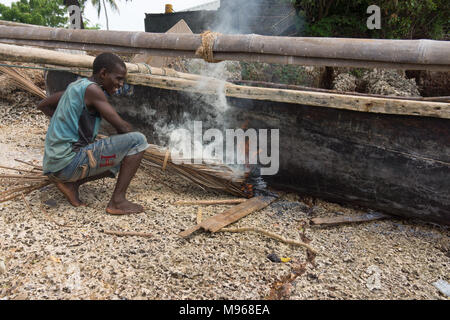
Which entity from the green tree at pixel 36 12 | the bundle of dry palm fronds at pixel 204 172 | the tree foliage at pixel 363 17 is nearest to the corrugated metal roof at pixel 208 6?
the tree foliage at pixel 363 17

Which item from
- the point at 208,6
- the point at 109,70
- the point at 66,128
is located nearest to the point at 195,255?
the point at 66,128

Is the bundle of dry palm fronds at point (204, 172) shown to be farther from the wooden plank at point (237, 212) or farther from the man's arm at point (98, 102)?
the man's arm at point (98, 102)

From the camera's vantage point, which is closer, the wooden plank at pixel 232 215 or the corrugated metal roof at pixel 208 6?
the wooden plank at pixel 232 215

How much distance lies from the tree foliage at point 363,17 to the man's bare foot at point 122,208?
8.10m

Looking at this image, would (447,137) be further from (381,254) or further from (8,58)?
(8,58)

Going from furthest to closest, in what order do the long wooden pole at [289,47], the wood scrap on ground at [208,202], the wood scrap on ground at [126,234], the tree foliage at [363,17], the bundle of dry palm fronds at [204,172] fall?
1. the tree foliage at [363,17]
2. the bundle of dry palm fronds at [204,172]
3. the wood scrap on ground at [208,202]
4. the wood scrap on ground at [126,234]
5. the long wooden pole at [289,47]

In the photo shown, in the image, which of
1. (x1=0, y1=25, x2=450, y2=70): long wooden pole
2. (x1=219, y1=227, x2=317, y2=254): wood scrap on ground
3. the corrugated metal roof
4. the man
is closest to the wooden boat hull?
(x1=0, y1=25, x2=450, y2=70): long wooden pole

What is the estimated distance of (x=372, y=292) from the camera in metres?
1.99

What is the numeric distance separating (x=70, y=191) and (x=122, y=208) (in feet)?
1.40

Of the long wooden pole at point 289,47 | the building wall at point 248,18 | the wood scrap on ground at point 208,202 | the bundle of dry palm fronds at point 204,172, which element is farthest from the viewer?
the building wall at point 248,18

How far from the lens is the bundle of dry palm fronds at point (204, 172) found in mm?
3045

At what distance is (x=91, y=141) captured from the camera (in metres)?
2.67

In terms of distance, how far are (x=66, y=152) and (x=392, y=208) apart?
253 centimetres

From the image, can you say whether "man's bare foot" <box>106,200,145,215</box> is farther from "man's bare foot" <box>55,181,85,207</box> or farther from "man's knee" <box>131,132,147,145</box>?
"man's knee" <box>131,132,147,145</box>
